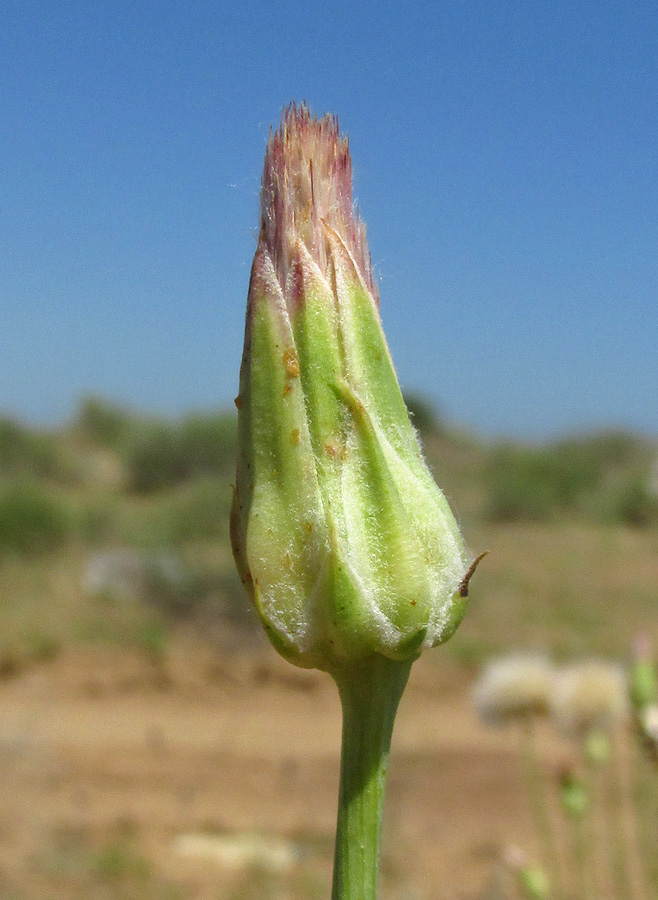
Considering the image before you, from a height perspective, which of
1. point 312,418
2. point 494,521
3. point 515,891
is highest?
point 494,521

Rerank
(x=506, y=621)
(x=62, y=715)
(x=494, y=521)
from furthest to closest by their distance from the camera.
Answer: (x=494, y=521) < (x=506, y=621) < (x=62, y=715)

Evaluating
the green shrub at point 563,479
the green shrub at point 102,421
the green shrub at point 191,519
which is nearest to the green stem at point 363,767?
the green shrub at point 191,519

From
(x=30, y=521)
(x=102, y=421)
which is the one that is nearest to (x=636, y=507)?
(x=30, y=521)

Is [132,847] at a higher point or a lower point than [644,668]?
lower

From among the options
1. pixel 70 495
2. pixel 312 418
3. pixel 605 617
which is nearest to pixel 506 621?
pixel 605 617

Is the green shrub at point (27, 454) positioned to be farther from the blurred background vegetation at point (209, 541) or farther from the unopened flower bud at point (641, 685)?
the unopened flower bud at point (641, 685)

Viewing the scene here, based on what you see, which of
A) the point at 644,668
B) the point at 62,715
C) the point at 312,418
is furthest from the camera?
the point at 62,715

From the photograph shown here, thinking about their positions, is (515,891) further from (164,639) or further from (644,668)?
(164,639)

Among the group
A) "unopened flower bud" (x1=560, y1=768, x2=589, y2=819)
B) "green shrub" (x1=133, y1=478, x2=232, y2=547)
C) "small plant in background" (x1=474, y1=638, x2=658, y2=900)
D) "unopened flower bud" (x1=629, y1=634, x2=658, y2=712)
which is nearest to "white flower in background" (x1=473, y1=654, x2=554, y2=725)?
"small plant in background" (x1=474, y1=638, x2=658, y2=900)
